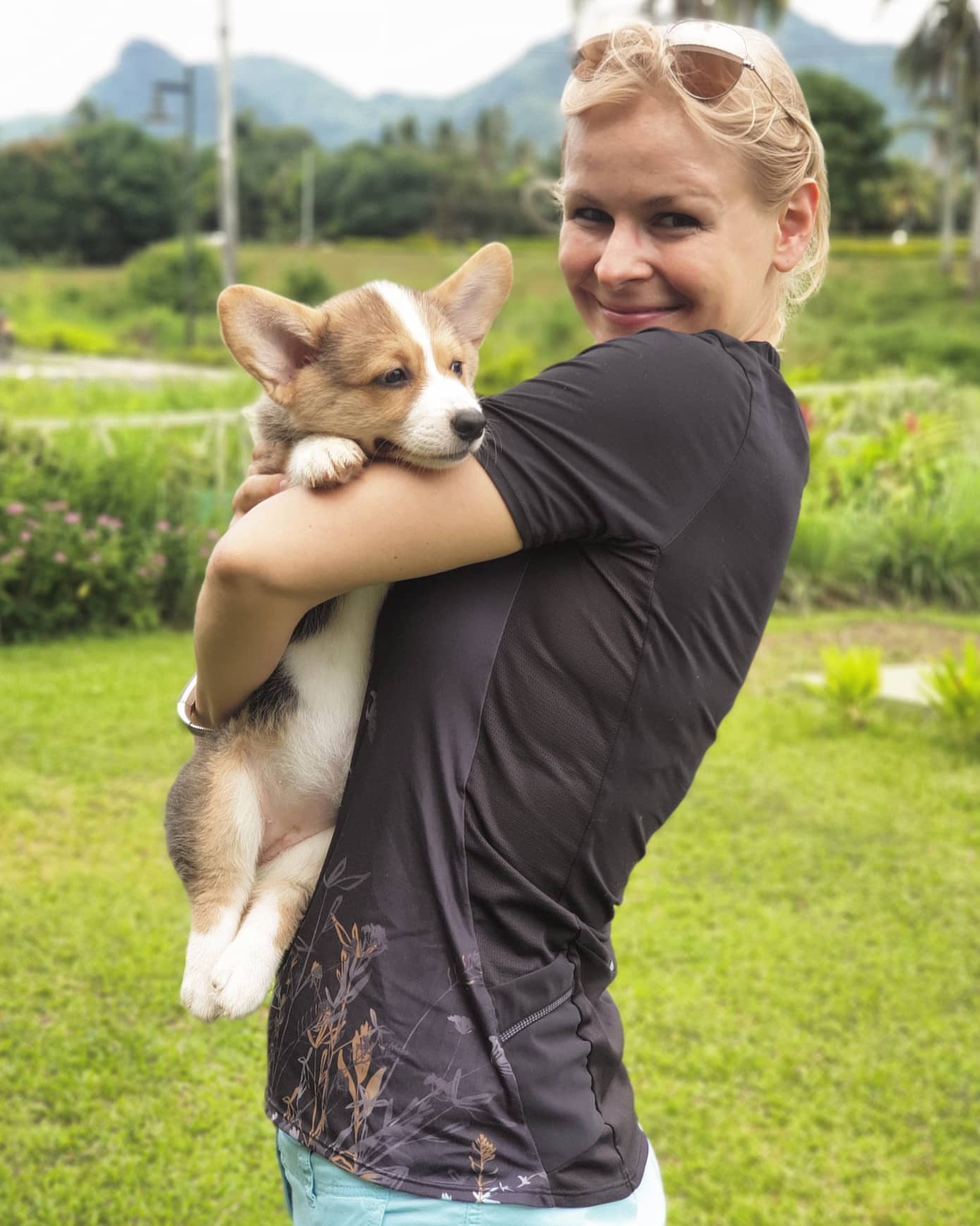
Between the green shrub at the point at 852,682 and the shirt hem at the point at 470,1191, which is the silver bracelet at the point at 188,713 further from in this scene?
the green shrub at the point at 852,682

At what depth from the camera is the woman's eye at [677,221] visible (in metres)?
1.85

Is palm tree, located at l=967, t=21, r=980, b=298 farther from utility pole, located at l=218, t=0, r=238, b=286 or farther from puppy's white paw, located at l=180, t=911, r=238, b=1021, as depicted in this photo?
puppy's white paw, located at l=180, t=911, r=238, b=1021

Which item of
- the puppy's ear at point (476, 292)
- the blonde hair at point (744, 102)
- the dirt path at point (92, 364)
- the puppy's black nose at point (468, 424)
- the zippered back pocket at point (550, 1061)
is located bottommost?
the dirt path at point (92, 364)

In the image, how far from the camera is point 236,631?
1.60m

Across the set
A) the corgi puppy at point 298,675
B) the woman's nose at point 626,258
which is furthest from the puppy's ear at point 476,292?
the woman's nose at point 626,258

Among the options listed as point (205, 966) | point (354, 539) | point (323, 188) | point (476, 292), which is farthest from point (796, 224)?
point (323, 188)

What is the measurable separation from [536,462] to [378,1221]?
947 millimetres

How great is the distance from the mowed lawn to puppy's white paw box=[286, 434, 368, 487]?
300cm

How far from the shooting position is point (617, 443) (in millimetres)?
1564

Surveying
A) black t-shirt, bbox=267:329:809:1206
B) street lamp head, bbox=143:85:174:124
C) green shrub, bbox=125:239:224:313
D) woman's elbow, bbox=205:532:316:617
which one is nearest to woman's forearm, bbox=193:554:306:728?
woman's elbow, bbox=205:532:316:617

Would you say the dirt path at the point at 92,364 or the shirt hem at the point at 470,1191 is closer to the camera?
the shirt hem at the point at 470,1191

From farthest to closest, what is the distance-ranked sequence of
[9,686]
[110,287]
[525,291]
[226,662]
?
[110,287] < [525,291] < [9,686] < [226,662]

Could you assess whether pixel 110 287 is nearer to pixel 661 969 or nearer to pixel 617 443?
pixel 661 969

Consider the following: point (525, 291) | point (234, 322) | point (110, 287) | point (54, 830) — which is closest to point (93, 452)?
point (54, 830)
